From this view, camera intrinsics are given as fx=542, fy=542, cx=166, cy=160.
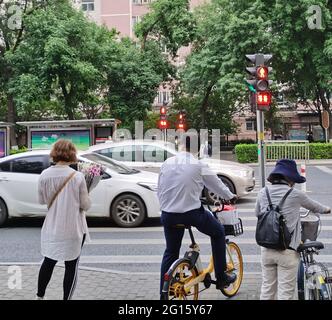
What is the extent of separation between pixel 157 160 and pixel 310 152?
16.6m

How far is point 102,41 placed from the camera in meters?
31.2

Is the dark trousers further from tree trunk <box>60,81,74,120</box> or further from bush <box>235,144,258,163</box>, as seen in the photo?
tree trunk <box>60,81,74,120</box>

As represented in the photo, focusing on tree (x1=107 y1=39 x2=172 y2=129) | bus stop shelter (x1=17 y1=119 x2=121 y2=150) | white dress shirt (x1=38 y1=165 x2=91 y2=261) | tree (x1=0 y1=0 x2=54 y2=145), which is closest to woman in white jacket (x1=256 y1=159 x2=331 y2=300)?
white dress shirt (x1=38 y1=165 x2=91 y2=261)

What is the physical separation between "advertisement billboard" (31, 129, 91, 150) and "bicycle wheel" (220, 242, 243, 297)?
15720 mm

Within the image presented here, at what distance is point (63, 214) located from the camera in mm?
4945

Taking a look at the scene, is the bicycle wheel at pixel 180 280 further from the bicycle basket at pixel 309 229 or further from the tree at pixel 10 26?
the tree at pixel 10 26

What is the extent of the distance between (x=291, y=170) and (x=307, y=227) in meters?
0.62

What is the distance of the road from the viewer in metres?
7.44

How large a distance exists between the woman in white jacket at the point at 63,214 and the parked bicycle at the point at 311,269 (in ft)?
6.54

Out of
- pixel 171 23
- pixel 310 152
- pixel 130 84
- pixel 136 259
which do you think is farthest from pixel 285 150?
pixel 136 259

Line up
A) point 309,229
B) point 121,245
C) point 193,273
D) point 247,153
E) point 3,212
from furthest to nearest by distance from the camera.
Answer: point 247,153, point 3,212, point 121,245, point 193,273, point 309,229

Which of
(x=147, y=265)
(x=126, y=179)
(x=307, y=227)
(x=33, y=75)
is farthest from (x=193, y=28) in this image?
(x=307, y=227)

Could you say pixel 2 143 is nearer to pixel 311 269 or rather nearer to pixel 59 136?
pixel 59 136
